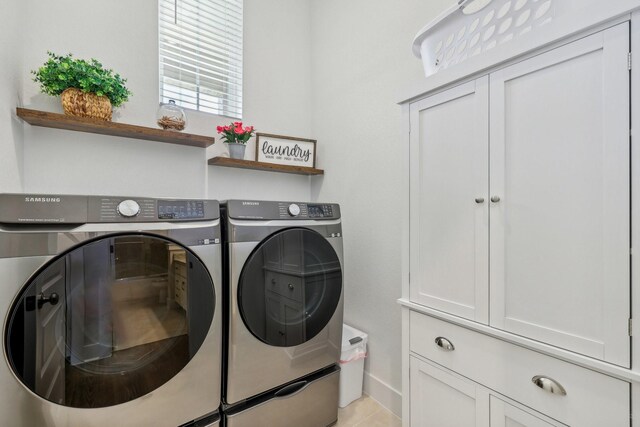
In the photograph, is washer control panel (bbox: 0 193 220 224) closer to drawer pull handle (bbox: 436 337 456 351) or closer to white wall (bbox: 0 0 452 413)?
white wall (bbox: 0 0 452 413)

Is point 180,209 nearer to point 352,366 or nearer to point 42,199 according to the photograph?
point 42,199

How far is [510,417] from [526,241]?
22.2 inches

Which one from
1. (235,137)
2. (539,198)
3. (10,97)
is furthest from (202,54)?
(539,198)

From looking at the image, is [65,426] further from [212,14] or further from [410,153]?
[212,14]

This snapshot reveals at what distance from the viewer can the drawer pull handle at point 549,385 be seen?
0.81 metres

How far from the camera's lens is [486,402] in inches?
38.6

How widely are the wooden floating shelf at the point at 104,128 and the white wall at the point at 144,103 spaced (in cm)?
7

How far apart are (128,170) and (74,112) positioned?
375mm

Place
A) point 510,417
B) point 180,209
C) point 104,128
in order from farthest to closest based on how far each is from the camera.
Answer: point 104,128, point 180,209, point 510,417

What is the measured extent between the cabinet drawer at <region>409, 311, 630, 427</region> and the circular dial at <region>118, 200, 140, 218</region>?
45.7 inches

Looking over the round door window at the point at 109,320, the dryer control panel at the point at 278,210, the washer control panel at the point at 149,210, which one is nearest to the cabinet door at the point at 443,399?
the dryer control panel at the point at 278,210

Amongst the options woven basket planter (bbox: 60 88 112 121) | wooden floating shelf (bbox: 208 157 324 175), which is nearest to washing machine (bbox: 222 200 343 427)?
wooden floating shelf (bbox: 208 157 324 175)

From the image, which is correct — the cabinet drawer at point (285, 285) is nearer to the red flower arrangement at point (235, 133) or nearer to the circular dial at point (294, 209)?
the circular dial at point (294, 209)

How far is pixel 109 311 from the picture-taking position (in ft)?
3.31
